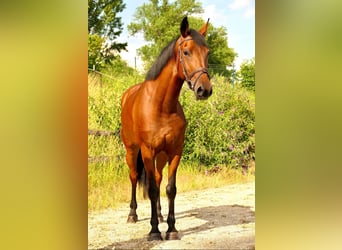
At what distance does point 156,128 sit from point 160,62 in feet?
1.10

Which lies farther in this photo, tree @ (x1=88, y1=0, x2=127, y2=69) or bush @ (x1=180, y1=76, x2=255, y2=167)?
bush @ (x1=180, y1=76, x2=255, y2=167)

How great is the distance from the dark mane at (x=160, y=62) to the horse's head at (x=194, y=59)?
0.15 feet

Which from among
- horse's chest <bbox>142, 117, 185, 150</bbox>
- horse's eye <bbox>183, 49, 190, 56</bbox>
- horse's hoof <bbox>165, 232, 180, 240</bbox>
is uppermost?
horse's eye <bbox>183, 49, 190, 56</bbox>

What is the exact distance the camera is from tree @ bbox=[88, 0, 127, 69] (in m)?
2.26

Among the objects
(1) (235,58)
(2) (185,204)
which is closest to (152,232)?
(2) (185,204)

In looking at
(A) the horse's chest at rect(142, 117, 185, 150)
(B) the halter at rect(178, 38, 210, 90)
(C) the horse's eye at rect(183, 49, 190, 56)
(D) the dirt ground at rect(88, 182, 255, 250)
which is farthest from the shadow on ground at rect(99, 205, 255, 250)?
(C) the horse's eye at rect(183, 49, 190, 56)

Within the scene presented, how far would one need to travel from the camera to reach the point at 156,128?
2.31 m

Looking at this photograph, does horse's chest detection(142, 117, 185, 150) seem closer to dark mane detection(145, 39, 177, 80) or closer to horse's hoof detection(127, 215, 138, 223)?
dark mane detection(145, 39, 177, 80)

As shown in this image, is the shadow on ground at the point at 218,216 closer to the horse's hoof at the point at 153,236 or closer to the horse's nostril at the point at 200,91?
the horse's hoof at the point at 153,236

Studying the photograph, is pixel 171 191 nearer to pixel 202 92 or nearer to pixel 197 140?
pixel 197 140

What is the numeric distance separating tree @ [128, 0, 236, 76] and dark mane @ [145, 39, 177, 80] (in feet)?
0.08
